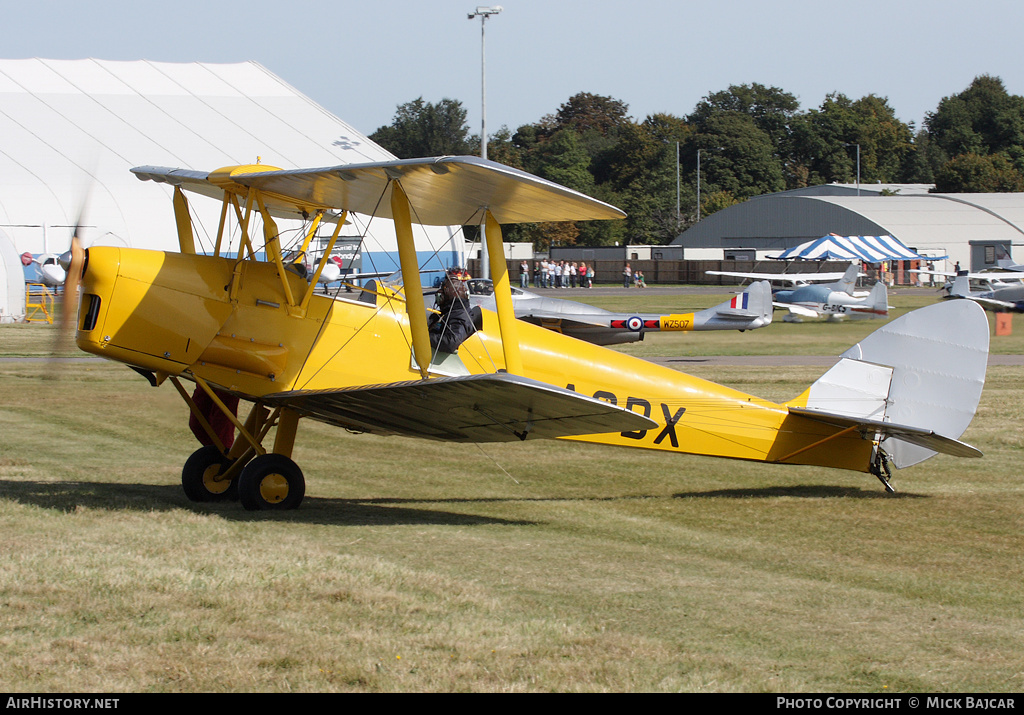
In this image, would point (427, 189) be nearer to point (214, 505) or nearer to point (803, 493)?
point (214, 505)

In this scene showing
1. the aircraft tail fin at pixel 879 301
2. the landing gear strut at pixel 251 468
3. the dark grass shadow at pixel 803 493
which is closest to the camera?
the landing gear strut at pixel 251 468

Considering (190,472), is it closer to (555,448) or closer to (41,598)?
(41,598)

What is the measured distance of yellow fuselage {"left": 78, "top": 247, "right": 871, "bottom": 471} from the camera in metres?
7.34

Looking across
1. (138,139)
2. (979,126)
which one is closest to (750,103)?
(979,126)

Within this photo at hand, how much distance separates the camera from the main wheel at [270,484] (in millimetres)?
7570

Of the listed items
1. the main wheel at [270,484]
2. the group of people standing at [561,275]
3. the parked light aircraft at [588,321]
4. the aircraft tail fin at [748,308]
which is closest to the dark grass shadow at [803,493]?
the main wheel at [270,484]

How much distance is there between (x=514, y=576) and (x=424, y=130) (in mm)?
97076

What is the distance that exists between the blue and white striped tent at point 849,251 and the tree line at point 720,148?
3699 centimetres

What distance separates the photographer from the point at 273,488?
7656 mm

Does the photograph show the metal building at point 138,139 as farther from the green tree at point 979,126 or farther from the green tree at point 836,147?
the green tree at point 979,126

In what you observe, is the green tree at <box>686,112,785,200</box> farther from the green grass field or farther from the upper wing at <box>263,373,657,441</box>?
the upper wing at <box>263,373,657,441</box>

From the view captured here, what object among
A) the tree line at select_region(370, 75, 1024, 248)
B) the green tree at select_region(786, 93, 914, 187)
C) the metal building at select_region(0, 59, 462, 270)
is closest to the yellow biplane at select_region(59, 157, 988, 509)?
the metal building at select_region(0, 59, 462, 270)

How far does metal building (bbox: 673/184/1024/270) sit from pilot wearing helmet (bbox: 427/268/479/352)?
59.5 m
